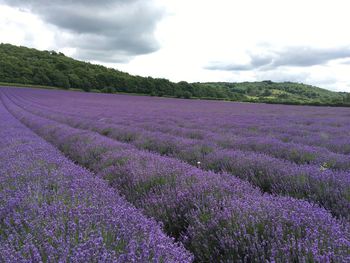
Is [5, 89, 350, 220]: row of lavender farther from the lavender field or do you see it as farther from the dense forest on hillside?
the dense forest on hillside

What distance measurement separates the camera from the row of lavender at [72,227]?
1469mm

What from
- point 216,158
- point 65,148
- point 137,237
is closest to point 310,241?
point 137,237

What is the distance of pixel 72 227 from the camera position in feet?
5.97

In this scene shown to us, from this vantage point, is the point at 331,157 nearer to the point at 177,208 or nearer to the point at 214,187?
the point at 214,187

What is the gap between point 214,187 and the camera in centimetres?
290

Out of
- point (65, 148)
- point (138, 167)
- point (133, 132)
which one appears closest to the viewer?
point (138, 167)

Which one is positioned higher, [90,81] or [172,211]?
[90,81]

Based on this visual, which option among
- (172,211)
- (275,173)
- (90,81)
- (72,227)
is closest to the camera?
(72,227)

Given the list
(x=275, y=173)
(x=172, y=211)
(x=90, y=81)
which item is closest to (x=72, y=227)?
(x=172, y=211)

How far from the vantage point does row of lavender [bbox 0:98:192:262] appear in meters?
1.47

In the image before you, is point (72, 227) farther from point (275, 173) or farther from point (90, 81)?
point (90, 81)

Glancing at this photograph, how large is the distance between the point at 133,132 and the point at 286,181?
5.39 metres

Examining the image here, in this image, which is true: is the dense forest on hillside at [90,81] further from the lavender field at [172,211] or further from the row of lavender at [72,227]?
the row of lavender at [72,227]

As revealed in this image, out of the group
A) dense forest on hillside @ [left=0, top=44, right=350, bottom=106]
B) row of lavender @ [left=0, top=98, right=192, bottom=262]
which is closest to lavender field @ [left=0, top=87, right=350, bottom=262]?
row of lavender @ [left=0, top=98, right=192, bottom=262]
